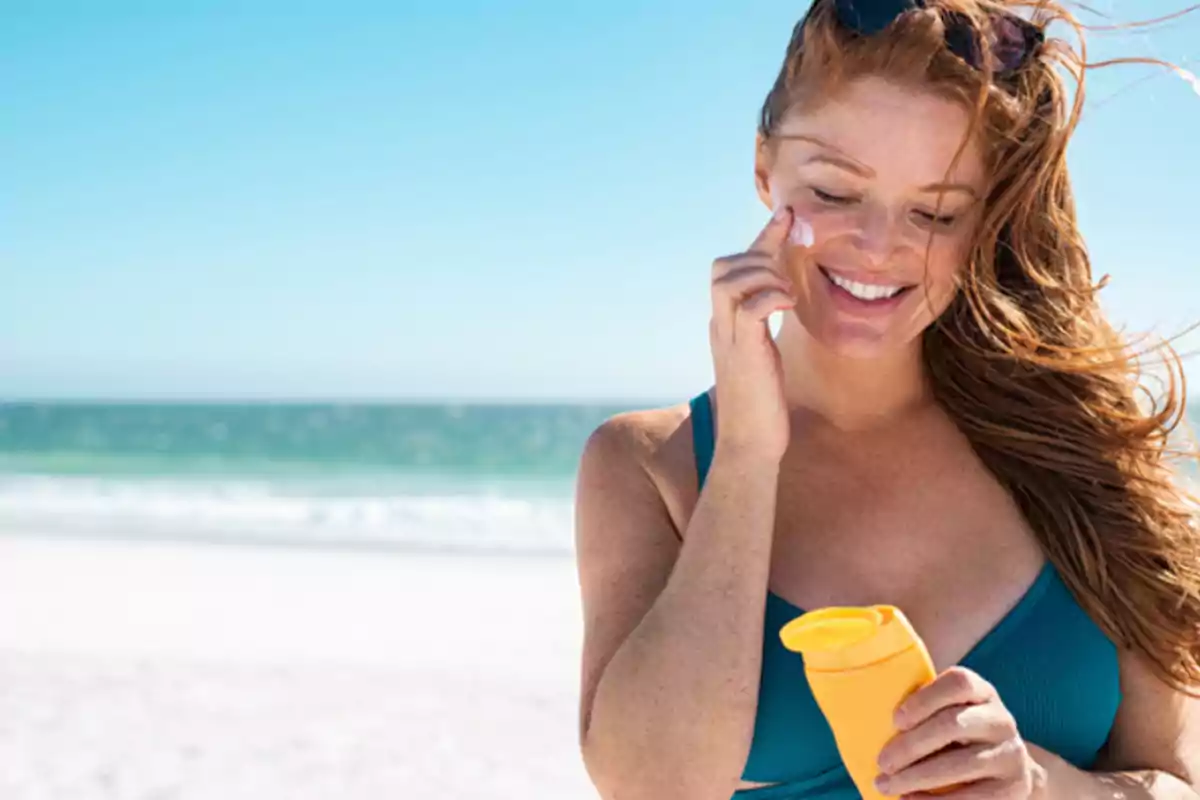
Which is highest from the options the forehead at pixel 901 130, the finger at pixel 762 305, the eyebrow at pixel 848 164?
the forehead at pixel 901 130

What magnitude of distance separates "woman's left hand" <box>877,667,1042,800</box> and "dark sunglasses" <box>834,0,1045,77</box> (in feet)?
3.29

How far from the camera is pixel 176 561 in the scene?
12016mm

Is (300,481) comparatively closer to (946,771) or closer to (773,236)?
(773,236)

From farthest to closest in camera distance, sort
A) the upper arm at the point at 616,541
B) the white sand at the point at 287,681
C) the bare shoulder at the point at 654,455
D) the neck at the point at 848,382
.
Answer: the white sand at the point at 287,681, the neck at the point at 848,382, the bare shoulder at the point at 654,455, the upper arm at the point at 616,541

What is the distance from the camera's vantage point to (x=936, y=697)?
1.42 metres

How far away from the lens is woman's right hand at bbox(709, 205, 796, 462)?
181 centimetres

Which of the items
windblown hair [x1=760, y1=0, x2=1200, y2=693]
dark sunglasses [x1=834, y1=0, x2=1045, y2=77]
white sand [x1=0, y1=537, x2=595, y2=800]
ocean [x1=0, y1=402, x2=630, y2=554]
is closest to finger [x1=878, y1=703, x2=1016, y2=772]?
windblown hair [x1=760, y1=0, x2=1200, y2=693]

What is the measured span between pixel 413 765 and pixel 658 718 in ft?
14.7

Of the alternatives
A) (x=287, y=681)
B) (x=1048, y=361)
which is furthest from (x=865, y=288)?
(x=287, y=681)

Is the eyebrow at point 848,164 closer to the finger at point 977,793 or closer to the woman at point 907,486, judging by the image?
the woman at point 907,486

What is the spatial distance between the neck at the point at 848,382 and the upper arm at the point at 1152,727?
635 millimetres

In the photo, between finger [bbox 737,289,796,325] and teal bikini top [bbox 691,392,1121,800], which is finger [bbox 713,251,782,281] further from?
teal bikini top [bbox 691,392,1121,800]

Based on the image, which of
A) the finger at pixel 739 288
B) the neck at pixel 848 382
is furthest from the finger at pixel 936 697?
the neck at pixel 848 382

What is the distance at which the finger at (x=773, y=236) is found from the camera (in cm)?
186
